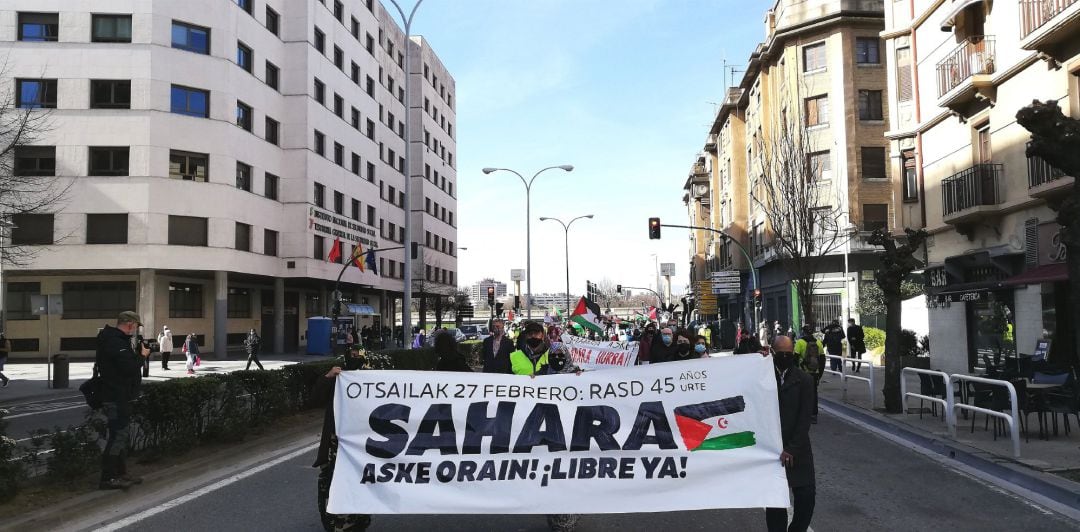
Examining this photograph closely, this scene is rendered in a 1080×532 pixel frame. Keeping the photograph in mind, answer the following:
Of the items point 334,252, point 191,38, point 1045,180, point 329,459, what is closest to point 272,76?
point 191,38

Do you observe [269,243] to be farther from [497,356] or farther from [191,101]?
[497,356]

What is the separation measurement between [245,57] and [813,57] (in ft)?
97.9

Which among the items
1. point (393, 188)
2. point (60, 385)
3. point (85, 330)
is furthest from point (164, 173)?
point (393, 188)

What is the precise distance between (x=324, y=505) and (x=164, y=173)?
1376 inches

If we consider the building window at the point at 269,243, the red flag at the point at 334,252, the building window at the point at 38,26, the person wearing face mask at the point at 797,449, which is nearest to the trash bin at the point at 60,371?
the building window at the point at 269,243

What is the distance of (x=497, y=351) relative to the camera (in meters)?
Result: 10.6

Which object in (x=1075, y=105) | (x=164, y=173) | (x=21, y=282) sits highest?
(x=164, y=173)

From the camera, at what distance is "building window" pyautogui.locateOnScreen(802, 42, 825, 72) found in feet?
122

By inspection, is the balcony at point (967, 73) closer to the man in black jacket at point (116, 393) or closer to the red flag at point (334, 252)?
the man in black jacket at point (116, 393)

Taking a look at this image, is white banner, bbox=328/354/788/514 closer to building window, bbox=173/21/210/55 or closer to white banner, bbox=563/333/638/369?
white banner, bbox=563/333/638/369

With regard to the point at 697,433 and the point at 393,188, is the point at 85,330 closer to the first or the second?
the point at 393,188

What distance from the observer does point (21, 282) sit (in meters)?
38.6

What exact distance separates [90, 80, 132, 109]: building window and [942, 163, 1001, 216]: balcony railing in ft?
115

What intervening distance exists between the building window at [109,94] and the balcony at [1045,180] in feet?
120
